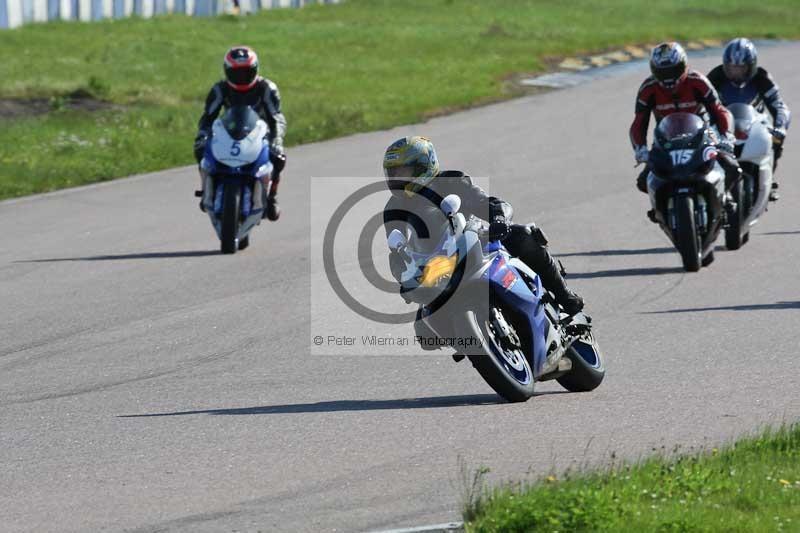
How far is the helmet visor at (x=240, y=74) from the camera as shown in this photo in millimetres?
14922

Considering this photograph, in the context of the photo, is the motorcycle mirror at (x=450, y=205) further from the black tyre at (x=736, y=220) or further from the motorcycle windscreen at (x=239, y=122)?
the motorcycle windscreen at (x=239, y=122)

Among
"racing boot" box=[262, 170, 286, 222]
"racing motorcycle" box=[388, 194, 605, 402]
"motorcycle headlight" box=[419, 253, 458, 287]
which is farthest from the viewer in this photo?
"racing boot" box=[262, 170, 286, 222]

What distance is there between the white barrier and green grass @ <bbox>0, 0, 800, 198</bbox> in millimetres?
366

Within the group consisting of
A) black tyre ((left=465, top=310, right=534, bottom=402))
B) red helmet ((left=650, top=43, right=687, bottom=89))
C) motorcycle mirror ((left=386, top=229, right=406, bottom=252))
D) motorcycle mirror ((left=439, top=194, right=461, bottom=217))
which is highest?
red helmet ((left=650, top=43, right=687, bottom=89))

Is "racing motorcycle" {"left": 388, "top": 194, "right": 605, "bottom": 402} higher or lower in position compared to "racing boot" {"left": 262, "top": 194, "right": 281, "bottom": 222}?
higher

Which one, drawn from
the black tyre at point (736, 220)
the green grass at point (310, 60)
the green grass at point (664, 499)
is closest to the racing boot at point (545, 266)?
the green grass at point (664, 499)

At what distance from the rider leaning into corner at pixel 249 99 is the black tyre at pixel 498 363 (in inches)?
267

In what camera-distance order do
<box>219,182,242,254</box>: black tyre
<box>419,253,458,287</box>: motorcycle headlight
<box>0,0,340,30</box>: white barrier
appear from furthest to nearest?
1. <box>0,0,340,30</box>: white barrier
2. <box>219,182,242,254</box>: black tyre
3. <box>419,253,458,287</box>: motorcycle headlight

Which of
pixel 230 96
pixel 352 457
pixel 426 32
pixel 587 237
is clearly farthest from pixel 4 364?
pixel 426 32

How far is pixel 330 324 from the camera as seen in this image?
11.5 metres

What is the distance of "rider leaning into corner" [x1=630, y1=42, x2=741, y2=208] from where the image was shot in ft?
44.8

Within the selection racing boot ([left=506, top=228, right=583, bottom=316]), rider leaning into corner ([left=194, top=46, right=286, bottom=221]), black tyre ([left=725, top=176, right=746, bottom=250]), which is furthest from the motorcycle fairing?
racing boot ([left=506, top=228, right=583, bottom=316])

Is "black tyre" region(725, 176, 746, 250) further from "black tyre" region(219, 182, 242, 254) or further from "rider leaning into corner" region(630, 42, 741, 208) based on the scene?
"black tyre" region(219, 182, 242, 254)

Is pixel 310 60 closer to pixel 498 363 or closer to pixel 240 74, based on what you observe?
pixel 240 74
